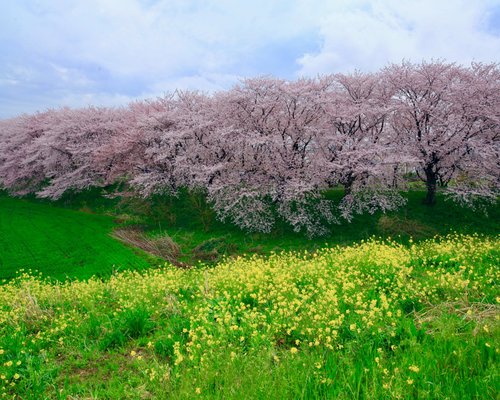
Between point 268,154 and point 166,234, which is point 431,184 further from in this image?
point 166,234

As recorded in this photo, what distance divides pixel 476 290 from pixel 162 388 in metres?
6.75

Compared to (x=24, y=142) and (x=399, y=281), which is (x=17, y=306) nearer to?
(x=399, y=281)

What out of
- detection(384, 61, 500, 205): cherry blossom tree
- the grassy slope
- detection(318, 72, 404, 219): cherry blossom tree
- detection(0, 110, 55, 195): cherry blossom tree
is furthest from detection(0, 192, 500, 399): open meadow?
detection(0, 110, 55, 195): cherry blossom tree

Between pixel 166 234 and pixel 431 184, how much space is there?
813 inches

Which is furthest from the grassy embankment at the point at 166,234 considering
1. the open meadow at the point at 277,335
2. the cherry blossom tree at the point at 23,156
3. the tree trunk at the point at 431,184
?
the cherry blossom tree at the point at 23,156

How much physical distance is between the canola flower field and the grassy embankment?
39.8 ft

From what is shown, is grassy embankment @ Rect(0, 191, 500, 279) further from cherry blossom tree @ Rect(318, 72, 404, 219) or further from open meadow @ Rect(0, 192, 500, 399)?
open meadow @ Rect(0, 192, 500, 399)

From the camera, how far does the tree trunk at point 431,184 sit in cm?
2780

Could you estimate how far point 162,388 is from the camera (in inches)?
210

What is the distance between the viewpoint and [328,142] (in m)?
28.6

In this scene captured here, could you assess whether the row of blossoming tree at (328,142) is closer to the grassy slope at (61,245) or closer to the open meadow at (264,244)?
Answer: the open meadow at (264,244)

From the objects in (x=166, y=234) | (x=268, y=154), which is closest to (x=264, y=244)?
(x=166, y=234)

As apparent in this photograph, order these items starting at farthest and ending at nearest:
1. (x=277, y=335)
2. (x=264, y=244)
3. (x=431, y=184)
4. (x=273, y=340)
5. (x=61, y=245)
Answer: (x=431, y=184) → (x=61, y=245) → (x=264, y=244) → (x=277, y=335) → (x=273, y=340)

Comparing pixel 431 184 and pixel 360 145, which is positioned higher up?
pixel 360 145
